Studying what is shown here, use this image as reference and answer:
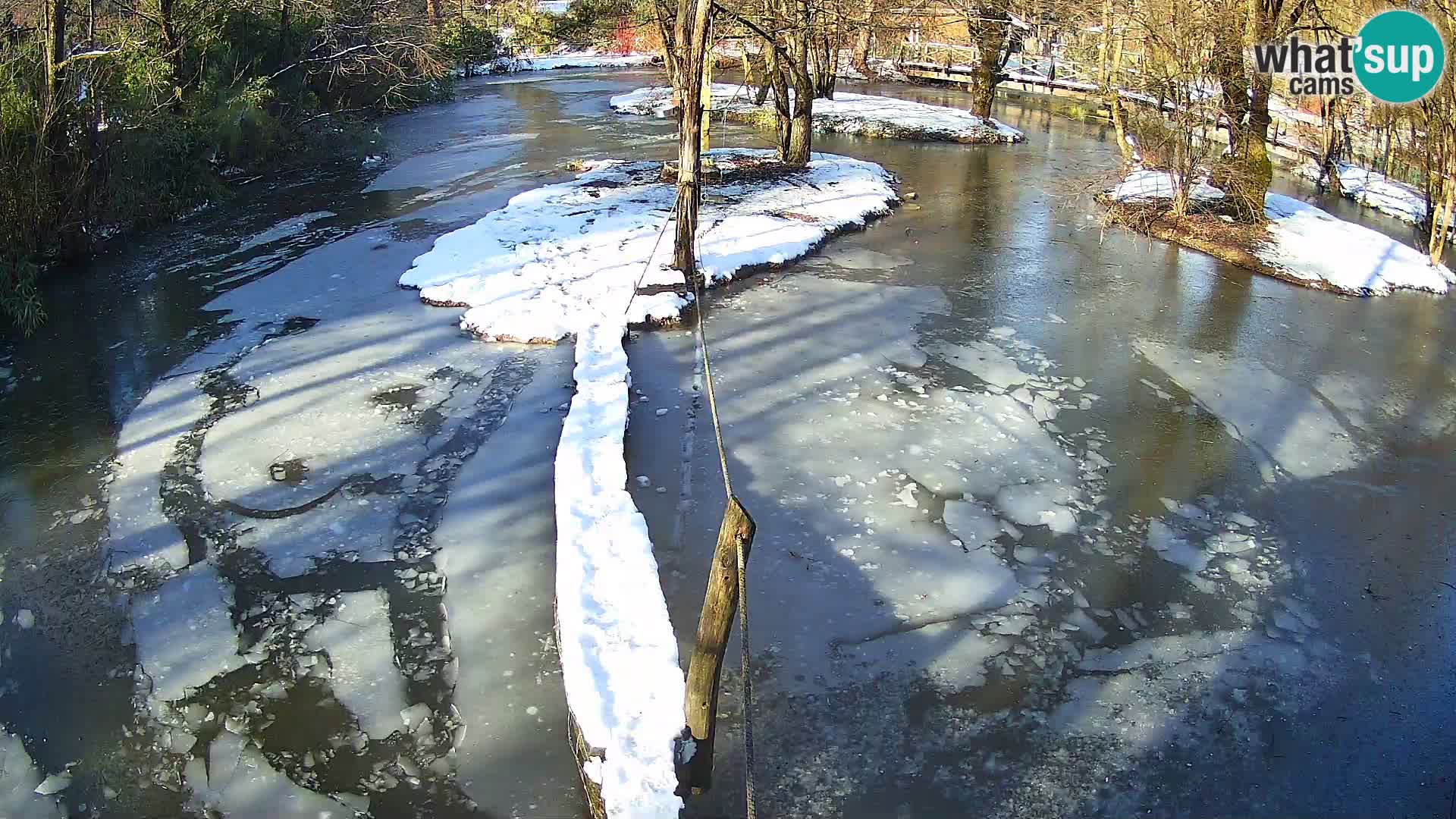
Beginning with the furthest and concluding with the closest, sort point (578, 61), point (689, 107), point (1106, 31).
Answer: point (578, 61)
point (1106, 31)
point (689, 107)

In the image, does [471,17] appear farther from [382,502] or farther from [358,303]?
[382,502]

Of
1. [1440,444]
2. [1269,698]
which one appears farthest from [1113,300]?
[1269,698]

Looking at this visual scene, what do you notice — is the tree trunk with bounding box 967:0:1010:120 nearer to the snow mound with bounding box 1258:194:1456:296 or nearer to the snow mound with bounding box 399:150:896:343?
the snow mound with bounding box 399:150:896:343

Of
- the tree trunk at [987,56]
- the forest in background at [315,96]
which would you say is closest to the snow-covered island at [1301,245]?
the forest in background at [315,96]

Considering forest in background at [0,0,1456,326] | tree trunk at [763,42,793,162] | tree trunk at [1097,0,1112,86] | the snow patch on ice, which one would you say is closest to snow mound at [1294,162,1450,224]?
forest in background at [0,0,1456,326]

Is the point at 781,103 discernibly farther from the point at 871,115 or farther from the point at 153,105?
the point at 153,105

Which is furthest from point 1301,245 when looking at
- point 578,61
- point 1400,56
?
point 578,61
